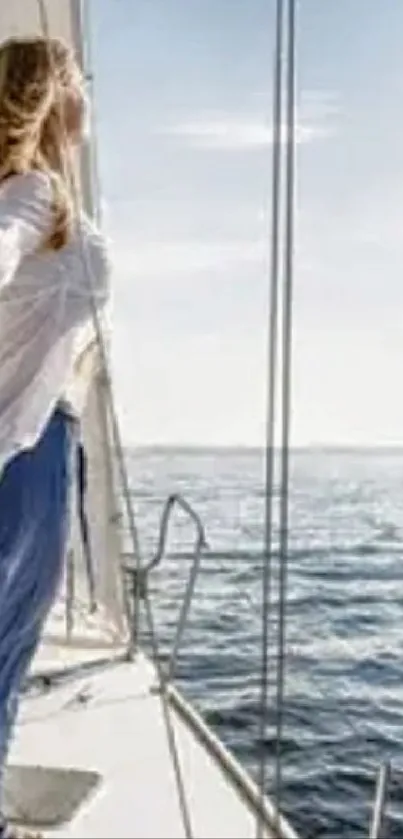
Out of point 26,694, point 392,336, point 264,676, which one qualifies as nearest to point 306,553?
point 392,336

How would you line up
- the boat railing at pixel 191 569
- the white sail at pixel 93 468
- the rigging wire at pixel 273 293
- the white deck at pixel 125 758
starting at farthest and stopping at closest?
the white sail at pixel 93 468 < the boat railing at pixel 191 569 < the white deck at pixel 125 758 < the rigging wire at pixel 273 293

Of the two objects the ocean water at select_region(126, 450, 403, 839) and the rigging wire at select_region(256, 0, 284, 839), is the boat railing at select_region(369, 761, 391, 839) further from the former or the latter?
the ocean water at select_region(126, 450, 403, 839)

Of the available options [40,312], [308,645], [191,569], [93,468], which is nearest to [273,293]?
[40,312]

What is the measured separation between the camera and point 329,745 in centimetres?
572

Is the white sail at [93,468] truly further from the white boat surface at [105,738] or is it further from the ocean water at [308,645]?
the ocean water at [308,645]

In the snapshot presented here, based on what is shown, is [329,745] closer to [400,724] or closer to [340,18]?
[400,724]

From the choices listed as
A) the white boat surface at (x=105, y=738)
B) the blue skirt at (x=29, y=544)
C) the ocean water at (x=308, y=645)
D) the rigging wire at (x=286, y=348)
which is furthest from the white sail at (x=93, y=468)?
the rigging wire at (x=286, y=348)

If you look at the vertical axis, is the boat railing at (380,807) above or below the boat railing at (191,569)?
above

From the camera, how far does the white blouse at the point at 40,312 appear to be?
1540 mm

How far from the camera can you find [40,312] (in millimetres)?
1594

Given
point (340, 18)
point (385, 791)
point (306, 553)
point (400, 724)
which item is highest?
point (340, 18)

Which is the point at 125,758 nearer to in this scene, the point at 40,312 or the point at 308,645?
the point at 40,312

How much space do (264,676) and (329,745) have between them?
4.23 m

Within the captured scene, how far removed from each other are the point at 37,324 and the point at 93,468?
161cm
